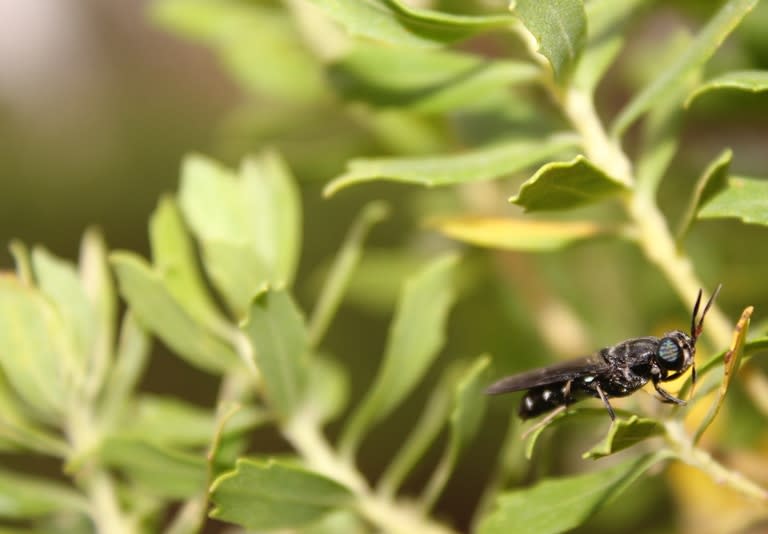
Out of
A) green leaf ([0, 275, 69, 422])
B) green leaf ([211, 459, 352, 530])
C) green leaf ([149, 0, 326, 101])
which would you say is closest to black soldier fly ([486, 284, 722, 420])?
green leaf ([211, 459, 352, 530])

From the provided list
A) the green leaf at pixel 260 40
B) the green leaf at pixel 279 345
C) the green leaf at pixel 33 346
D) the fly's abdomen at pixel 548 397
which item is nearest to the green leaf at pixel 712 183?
the fly's abdomen at pixel 548 397

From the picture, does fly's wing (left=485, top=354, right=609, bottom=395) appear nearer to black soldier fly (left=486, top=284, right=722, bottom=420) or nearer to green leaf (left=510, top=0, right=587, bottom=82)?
black soldier fly (left=486, top=284, right=722, bottom=420)

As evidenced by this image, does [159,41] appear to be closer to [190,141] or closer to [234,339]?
[190,141]

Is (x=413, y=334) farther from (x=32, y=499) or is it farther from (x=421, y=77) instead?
(x=32, y=499)

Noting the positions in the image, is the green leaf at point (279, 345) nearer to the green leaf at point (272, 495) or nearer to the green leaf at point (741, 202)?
the green leaf at point (272, 495)

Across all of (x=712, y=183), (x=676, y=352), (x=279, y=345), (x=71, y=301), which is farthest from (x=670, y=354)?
(x=71, y=301)

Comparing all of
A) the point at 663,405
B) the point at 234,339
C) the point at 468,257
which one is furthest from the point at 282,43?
the point at 663,405
